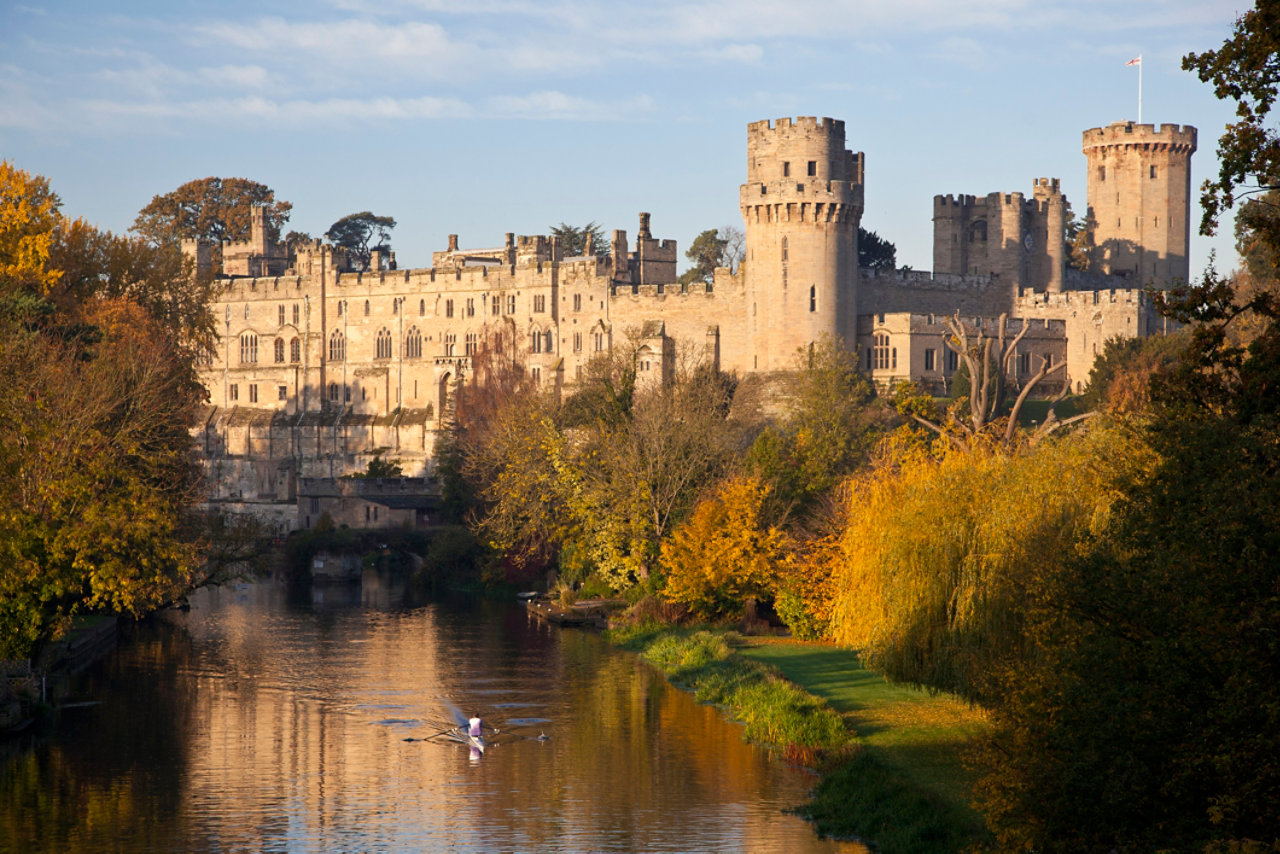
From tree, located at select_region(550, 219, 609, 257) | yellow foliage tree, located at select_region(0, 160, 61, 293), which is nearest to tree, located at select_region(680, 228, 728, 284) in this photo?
tree, located at select_region(550, 219, 609, 257)

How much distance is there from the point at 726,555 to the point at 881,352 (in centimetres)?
2993

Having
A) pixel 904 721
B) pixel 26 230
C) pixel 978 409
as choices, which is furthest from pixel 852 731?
pixel 26 230

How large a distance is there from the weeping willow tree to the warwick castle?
4091 centimetres

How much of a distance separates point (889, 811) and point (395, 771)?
836cm

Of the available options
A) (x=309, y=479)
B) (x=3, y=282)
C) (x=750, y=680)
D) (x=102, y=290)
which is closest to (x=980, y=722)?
(x=750, y=680)

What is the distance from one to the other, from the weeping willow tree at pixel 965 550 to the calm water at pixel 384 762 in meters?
2.79

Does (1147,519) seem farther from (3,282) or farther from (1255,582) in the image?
(3,282)

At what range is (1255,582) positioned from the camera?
1446cm

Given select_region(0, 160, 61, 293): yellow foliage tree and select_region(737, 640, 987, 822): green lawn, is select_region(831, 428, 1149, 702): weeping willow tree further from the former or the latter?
select_region(0, 160, 61, 293): yellow foliage tree

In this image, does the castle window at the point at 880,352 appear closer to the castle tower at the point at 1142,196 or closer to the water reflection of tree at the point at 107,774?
the castle tower at the point at 1142,196

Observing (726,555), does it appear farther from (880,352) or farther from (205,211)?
(205,211)

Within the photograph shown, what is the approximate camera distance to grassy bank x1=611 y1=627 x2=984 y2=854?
21.6 meters

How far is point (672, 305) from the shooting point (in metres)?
75.2

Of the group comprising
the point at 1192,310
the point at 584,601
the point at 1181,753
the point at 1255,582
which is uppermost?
the point at 1192,310
